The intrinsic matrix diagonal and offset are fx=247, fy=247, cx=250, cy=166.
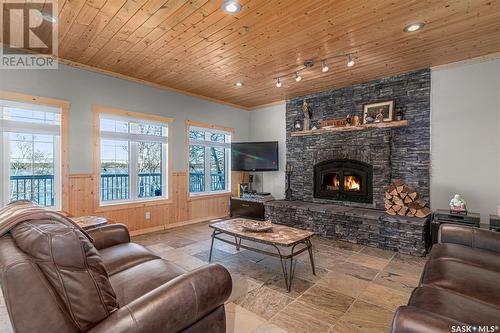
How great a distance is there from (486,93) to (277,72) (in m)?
2.96

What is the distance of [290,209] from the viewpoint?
4.76 meters

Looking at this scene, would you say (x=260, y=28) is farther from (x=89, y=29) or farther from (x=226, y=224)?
(x=226, y=224)

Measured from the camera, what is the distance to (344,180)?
187 inches

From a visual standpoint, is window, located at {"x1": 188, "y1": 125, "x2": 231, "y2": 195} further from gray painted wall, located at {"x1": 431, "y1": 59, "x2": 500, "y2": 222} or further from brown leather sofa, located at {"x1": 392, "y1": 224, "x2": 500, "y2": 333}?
brown leather sofa, located at {"x1": 392, "y1": 224, "x2": 500, "y2": 333}

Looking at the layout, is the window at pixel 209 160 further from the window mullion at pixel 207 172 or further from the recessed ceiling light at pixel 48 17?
the recessed ceiling light at pixel 48 17

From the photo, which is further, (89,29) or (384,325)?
(89,29)

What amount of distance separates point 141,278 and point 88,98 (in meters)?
3.32

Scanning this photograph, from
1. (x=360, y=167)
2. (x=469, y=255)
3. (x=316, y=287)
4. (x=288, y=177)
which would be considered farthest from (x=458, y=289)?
(x=288, y=177)

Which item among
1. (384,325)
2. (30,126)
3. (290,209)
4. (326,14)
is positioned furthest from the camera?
(290,209)

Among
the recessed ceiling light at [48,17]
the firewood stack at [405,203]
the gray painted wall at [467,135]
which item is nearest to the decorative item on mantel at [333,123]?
the gray painted wall at [467,135]

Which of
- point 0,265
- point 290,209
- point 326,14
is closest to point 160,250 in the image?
point 290,209

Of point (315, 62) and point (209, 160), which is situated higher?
point (315, 62)

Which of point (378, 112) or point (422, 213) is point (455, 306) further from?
point (378, 112)

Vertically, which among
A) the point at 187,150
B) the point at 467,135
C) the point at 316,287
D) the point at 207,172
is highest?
the point at 467,135
